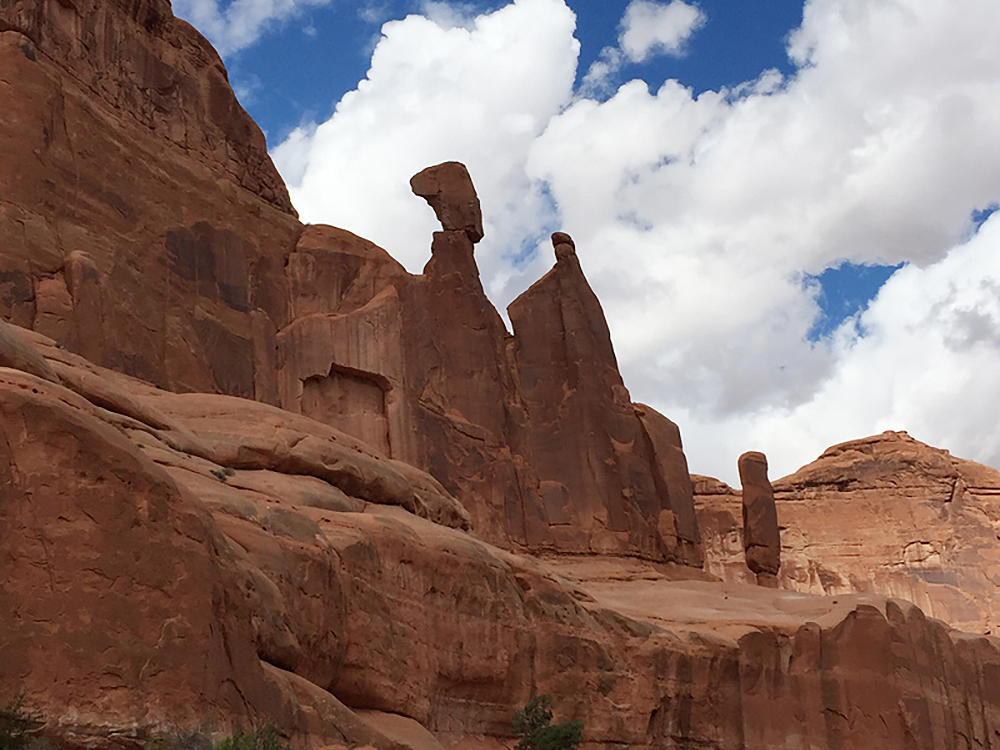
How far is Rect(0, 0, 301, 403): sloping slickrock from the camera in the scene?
102ft

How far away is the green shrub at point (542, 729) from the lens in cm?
2227

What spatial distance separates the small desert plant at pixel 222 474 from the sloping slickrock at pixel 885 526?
5799 cm

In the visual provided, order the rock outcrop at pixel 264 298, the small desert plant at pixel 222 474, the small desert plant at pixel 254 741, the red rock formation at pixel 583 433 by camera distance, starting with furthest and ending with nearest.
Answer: the red rock formation at pixel 583 433 → the rock outcrop at pixel 264 298 → the small desert plant at pixel 222 474 → the small desert plant at pixel 254 741

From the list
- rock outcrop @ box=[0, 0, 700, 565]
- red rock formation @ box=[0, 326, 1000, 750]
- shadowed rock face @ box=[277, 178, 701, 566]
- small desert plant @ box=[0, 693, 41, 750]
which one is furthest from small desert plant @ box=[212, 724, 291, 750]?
shadowed rock face @ box=[277, 178, 701, 566]

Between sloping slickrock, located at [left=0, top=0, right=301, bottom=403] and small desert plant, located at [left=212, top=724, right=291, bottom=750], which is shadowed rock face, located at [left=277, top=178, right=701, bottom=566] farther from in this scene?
small desert plant, located at [left=212, top=724, right=291, bottom=750]

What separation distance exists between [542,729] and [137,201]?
69.3 feet

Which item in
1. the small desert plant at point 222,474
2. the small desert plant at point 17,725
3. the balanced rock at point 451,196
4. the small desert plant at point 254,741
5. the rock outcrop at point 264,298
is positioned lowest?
the small desert plant at point 254,741

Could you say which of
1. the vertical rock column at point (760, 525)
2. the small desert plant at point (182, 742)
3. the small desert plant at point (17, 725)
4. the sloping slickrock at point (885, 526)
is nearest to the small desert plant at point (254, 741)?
the small desert plant at point (182, 742)

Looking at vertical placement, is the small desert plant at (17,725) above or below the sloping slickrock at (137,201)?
below

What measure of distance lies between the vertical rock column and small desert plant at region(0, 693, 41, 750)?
51.1 meters

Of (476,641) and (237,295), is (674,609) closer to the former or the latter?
(476,641)

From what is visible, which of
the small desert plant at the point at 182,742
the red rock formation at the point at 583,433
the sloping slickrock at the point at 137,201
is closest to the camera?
the small desert plant at the point at 182,742

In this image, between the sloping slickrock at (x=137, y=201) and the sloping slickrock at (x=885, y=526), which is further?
the sloping slickrock at (x=885, y=526)

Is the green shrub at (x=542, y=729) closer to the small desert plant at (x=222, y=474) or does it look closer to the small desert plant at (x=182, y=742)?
the small desert plant at (x=222, y=474)
